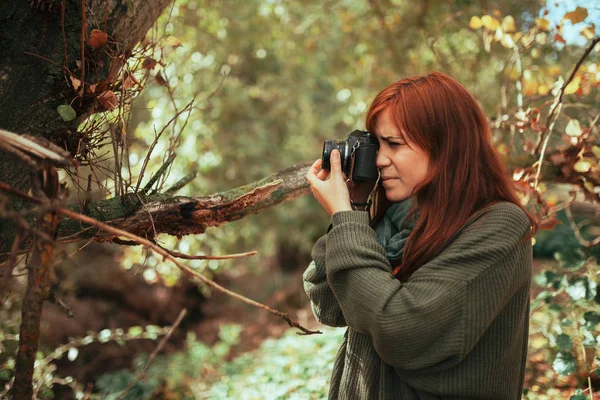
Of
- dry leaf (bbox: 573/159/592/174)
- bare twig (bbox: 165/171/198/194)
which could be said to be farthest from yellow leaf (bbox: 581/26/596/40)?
bare twig (bbox: 165/171/198/194)

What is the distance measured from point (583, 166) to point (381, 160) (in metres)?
1.34

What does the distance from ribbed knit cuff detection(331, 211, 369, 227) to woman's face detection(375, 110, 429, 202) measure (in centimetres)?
17

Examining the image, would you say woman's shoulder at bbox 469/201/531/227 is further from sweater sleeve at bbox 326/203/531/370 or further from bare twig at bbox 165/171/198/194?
bare twig at bbox 165/171/198/194

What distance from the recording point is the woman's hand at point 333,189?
161cm

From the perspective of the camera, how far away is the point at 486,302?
1377 mm

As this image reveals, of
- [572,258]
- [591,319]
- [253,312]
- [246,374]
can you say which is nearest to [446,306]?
[591,319]

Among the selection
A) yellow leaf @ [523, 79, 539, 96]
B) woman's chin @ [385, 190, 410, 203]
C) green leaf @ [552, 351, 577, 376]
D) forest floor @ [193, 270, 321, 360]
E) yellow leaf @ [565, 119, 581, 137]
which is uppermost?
Result: forest floor @ [193, 270, 321, 360]

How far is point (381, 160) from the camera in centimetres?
168

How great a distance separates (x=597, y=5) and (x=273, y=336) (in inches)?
193

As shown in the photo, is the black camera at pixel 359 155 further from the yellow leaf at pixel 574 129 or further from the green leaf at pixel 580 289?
the green leaf at pixel 580 289

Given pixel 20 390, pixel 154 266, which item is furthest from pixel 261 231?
pixel 20 390

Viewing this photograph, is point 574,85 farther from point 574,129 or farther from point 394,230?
point 394,230

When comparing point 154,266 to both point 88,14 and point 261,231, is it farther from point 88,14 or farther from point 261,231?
point 88,14

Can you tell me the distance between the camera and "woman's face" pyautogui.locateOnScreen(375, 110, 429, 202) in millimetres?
1618
